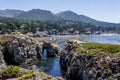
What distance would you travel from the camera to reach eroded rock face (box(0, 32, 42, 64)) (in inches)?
4014

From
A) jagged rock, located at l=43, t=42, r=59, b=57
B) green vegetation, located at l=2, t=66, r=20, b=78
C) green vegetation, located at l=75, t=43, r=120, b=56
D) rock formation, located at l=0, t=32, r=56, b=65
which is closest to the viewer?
green vegetation, located at l=2, t=66, r=20, b=78

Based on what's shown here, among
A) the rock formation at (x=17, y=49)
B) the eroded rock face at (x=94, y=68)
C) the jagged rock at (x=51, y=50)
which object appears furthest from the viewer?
the jagged rock at (x=51, y=50)

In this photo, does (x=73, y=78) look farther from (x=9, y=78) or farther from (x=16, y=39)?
(x=9, y=78)

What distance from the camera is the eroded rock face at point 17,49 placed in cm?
10195

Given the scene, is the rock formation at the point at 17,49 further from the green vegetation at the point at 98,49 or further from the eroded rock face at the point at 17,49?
the green vegetation at the point at 98,49

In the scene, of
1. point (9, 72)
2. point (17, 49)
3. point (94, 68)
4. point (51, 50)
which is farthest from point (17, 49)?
point (9, 72)

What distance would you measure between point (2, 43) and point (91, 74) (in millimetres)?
50218

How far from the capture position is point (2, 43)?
106375 millimetres

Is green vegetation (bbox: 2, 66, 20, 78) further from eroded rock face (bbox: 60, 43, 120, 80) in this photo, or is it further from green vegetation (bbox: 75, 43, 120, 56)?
green vegetation (bbox: 75, 43, 120, 56)

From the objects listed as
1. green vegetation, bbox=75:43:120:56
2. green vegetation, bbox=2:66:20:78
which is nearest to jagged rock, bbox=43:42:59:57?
green vegetation, bbox=75:43:120:56

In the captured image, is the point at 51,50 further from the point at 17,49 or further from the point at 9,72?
the point at 9,72

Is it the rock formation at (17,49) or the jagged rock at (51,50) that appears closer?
the rock formation at (17,49)

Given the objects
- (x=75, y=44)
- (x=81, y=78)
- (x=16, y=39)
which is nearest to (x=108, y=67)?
(x=81, y=78)

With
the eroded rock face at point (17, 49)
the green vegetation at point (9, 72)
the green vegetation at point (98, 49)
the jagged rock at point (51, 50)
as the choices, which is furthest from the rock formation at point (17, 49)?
the green vegetation at point (9, 72)
